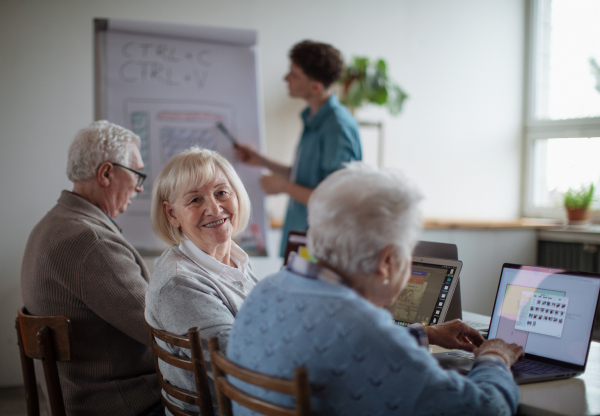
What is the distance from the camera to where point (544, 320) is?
1.22 m

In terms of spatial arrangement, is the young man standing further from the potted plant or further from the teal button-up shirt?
the potted plant

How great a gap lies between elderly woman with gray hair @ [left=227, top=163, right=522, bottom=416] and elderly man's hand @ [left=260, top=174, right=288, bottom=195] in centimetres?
156

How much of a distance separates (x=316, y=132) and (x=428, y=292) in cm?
123

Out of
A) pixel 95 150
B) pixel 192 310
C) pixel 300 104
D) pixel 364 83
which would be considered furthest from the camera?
pixel 300 104

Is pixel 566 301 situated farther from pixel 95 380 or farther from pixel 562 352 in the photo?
pixel 95 380

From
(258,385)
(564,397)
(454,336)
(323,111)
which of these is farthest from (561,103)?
(258,385)

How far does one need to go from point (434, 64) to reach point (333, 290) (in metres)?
3.57

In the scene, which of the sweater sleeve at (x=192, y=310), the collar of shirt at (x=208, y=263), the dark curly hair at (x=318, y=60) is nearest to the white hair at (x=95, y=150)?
the collar of shirt at (x=208, y=263)

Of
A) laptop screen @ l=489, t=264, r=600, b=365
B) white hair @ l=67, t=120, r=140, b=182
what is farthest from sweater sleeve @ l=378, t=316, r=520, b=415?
white hair @ l=67, t=120, r=140, b=182

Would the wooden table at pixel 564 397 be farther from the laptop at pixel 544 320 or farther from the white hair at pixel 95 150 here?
the white hair at pixel 95 150

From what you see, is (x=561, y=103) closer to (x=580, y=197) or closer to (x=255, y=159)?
(x=580, y=197)

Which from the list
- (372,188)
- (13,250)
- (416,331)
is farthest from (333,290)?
(13,250)

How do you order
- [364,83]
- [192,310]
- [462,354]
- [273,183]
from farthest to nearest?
1. [364,83]
2. [273,183]
3. [462,354]
4. [192,310]

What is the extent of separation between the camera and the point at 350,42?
3.73 meters
